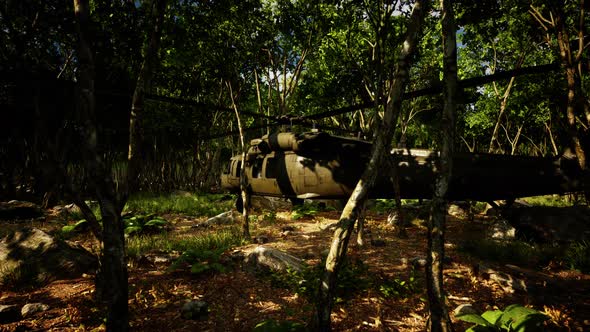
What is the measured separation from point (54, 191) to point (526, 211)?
2457cm

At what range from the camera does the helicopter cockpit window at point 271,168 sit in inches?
251

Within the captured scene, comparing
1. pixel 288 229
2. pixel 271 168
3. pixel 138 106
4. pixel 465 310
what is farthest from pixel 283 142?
pixel 288 229

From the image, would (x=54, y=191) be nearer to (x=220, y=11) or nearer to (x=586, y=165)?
(x=220, y=11)

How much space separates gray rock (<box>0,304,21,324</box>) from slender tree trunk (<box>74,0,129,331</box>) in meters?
2.45

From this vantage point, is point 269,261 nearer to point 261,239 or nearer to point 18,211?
point 261,239

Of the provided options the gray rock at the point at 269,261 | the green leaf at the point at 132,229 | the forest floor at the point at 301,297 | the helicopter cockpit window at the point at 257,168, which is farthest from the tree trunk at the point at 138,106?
the green leaf at the point at 132,229

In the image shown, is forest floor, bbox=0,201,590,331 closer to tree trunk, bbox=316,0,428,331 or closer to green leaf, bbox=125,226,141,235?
tree trunk, bbox=316,0,428,331

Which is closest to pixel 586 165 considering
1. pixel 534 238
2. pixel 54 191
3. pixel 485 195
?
pixel 485 195

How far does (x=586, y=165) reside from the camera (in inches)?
200

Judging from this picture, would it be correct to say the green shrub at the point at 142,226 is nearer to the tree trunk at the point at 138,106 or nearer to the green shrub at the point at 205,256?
the green shrub at the point at 205,256

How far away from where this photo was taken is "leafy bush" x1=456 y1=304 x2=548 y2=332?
137 inches

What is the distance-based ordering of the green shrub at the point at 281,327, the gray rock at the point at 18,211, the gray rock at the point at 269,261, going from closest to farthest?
the green shrub at the point at 281,327 → the gray rock at the point at 269,261 → the gray rock at the point at 18,211

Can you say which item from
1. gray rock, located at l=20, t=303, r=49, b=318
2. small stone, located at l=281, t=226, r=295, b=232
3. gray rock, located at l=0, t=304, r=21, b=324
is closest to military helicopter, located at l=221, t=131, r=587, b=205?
gray rock, located at l=20, t=303, r=49, b=318

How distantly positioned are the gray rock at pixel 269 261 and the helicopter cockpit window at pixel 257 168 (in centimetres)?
185
